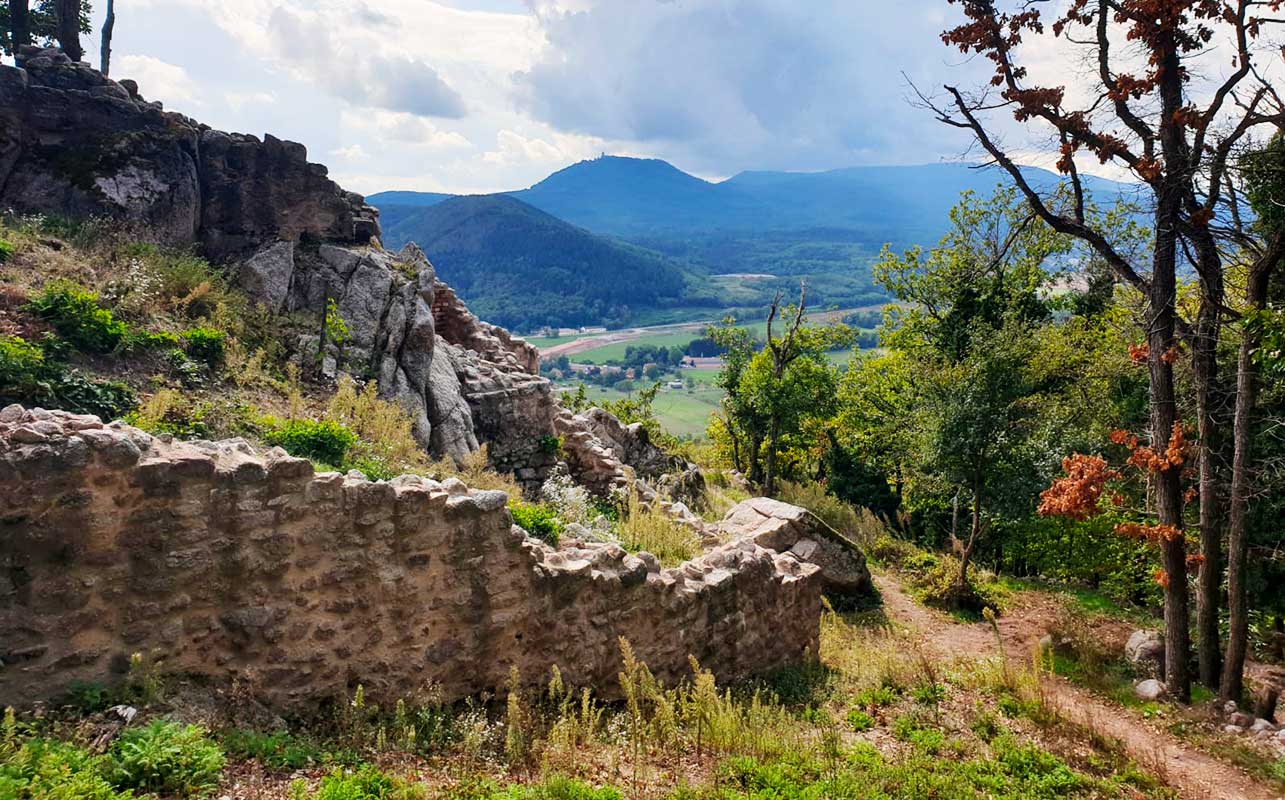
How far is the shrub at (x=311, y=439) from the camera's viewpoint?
8.22 metres

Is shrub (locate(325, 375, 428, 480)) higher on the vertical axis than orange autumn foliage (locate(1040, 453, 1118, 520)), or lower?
lower

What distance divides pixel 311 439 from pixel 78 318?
3.36m

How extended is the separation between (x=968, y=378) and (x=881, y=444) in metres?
9.35

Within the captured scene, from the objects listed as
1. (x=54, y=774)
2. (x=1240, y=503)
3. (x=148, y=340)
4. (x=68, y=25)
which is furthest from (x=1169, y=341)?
(x=68, y=25)

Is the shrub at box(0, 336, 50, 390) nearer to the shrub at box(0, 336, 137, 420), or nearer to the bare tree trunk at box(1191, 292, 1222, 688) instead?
the shrub at box(0, 336, 137, 420)

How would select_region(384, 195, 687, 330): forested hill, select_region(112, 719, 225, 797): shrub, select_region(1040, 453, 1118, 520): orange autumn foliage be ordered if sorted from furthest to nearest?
select_region(384, 195, 687, 330): forested hill, select_region(1040, 453, 1118, 520): orange autumn foliage, select_region(112, 719, 225, 797): shrub

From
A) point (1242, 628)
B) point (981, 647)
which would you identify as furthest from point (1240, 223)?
→ point (981, 647)

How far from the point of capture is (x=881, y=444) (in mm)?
22281

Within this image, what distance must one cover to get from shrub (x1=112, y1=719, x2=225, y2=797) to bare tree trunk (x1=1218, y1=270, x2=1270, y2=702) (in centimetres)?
1129

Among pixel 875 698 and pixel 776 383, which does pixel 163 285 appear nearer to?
pixel 875 698

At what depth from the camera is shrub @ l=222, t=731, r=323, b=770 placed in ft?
15.8

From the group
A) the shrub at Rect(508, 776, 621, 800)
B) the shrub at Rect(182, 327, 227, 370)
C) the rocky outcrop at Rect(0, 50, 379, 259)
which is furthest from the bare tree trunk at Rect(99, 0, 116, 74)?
the shrub at Rect(508, 776, 621, 800)

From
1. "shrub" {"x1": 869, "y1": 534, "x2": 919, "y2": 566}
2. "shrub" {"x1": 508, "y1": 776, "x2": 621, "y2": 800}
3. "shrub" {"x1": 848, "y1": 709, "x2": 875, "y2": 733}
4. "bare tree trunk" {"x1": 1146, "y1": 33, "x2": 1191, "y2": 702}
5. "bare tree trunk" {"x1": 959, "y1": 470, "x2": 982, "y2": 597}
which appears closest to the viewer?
"shrub" {"x1": 508, "y1": 776, "x2": 621, "y2": 800}

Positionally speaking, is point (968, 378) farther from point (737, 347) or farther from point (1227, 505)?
point (737, 347)
